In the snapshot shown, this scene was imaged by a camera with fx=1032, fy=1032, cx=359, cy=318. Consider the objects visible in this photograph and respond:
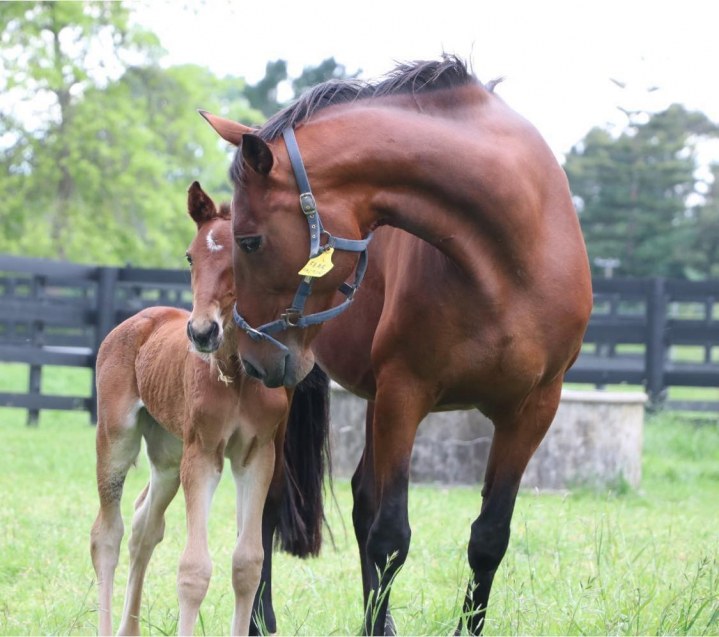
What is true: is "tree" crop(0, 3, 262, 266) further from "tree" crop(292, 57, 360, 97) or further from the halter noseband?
"tree" crop(292, 57, 360, 97)

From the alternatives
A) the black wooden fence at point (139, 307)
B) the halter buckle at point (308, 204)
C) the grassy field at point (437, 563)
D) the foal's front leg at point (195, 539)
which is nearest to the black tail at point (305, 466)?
the grassy field at point (437, 563)

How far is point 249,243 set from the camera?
3.05 meters

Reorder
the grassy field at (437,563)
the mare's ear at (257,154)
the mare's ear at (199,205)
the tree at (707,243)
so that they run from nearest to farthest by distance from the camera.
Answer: the mare's ear at (257,154) → the mare's ear at (199,205) → the grassy field at (437,563) → the tree at (707,243)

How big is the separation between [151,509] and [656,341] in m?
8.02

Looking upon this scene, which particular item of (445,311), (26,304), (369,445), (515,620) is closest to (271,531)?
(369,445)

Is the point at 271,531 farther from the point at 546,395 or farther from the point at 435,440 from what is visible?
the point at 435,440

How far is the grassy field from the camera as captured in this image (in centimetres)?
364

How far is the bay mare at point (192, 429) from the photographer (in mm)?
3250

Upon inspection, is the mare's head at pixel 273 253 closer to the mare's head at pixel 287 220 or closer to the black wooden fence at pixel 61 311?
the mare's head at pixel 287 220

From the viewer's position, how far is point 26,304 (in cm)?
1108

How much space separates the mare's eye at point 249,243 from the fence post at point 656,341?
336 inches

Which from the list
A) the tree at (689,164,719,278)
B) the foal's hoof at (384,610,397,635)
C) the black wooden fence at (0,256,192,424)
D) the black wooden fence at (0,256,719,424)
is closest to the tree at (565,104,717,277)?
the tree at (689,164,719,278)

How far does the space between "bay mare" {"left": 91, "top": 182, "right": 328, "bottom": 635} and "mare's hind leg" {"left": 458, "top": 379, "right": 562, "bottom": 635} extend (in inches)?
31.3

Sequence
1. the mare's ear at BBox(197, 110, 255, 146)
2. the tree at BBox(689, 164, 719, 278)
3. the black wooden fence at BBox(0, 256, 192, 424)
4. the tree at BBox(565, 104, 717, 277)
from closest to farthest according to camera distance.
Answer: the mare's ear at BBox(197, 110, 255, 146), the black wooden fence at BBox(0, 256, 192, 424), the tree at BBox(689, 164, 719, 278), the tree at BBox(565, 104, 717, 277)
